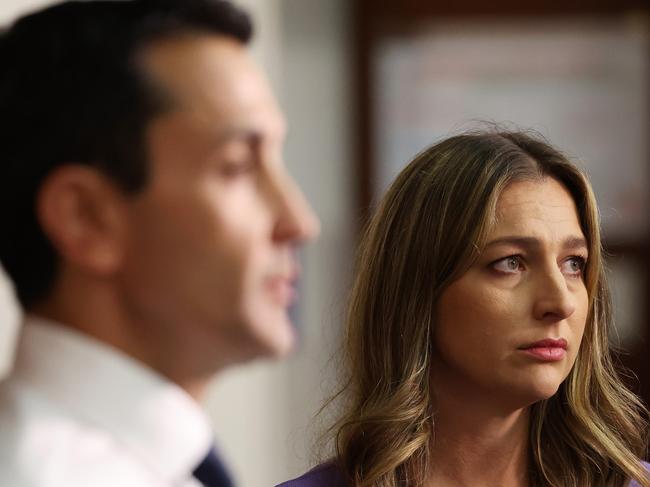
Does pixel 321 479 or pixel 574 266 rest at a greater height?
pixel 574 266

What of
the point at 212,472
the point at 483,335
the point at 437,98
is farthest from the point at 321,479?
the point at 437,98

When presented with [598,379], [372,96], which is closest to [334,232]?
[372,96]

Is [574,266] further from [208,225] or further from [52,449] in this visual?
[52,449]

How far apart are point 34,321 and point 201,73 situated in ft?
0.90

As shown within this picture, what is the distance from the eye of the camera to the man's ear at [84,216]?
112cm

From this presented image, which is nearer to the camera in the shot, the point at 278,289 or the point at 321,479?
the point at 278,289

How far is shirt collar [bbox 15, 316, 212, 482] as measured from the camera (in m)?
1.11

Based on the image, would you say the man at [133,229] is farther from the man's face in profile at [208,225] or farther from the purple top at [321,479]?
the purple top at [321,479]

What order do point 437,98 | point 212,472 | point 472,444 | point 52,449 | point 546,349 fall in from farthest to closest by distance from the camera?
point 437,98 → point 472,444 → point 546,349 → point 212,472 → point 52,449

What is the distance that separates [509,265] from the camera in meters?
2.05

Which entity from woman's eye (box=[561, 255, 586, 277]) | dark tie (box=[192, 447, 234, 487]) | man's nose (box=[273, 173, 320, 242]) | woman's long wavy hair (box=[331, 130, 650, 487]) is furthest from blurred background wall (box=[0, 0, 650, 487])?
man's nose (box=[273, 173, 320, 242])

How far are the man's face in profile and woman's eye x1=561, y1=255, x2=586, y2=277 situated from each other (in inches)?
39.3

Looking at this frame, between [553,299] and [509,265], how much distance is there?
0.10 m

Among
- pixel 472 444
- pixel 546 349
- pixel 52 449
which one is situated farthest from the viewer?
pixel 472 444
